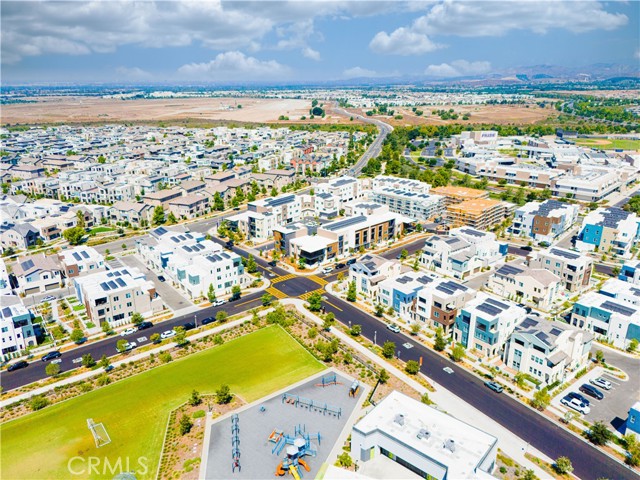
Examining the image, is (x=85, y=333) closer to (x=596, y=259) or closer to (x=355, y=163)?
(x=596, y=259)

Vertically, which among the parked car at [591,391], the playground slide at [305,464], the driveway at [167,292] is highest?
the driveway at [167,292]

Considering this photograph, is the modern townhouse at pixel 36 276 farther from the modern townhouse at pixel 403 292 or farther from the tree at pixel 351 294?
the modern townhouse at pixel 403 292

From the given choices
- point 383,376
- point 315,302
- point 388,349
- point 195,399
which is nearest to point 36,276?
point 195,399

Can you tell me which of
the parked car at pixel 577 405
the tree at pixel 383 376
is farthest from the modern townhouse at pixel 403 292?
the parked car at pixel 577 405

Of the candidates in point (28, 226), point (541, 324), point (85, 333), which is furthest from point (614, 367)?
point (28, 226)

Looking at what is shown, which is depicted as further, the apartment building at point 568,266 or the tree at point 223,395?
Answer: the apartment building at point 568,266
